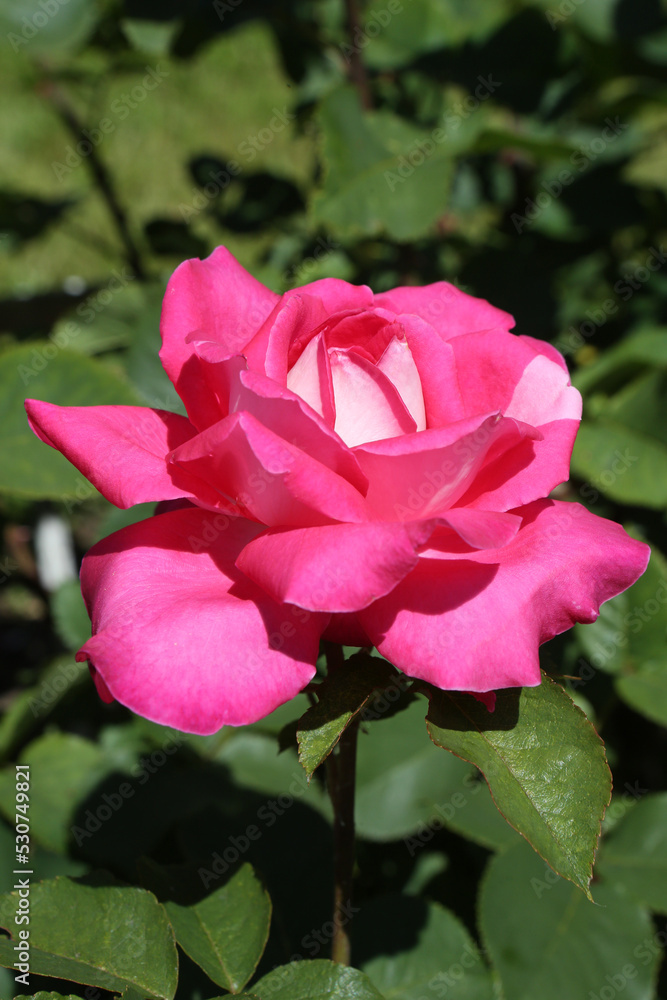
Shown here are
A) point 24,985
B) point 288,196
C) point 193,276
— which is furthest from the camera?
point 288,196

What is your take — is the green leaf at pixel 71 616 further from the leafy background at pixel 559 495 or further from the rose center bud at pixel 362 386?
the rose center bud at pixel 362 386

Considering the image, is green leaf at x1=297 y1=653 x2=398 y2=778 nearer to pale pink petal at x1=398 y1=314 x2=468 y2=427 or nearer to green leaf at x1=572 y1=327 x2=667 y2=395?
pale pink petal at x1=398 y1=314 x2=468 y2=427

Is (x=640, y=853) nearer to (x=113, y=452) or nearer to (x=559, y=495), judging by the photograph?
(x=559, y=495)

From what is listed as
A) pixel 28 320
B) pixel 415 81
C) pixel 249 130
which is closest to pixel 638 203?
pixel 415 81

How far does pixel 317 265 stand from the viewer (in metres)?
1.22

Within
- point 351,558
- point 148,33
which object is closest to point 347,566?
point 351,558

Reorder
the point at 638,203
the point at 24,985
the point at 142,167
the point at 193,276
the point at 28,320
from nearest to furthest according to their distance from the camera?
the point at 193,276
the point at 24,985
the point at 638,203
the point at 28,320
the point at 142,167

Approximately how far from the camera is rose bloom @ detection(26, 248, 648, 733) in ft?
1.59

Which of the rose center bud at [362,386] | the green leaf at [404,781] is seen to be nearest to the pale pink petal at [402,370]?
the rose center bud at [362,386]

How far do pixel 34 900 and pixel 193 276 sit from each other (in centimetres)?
47

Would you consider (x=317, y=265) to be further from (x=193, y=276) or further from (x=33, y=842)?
(x=33, y=842)

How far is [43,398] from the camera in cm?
105

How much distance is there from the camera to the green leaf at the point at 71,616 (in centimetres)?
125

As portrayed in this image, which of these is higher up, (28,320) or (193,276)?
(193,276)
